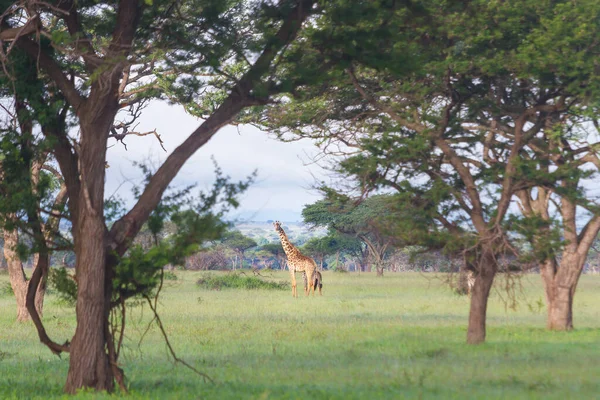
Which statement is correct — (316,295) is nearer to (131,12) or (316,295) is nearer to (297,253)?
(297,253)

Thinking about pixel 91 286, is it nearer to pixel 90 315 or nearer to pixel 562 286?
pixel 90 315

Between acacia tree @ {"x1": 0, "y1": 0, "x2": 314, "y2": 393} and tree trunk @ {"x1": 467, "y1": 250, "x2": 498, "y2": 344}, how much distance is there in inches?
257

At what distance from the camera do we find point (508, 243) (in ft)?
52.9

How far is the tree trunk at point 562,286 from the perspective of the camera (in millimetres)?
20109

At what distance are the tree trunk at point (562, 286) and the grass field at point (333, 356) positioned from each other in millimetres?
412

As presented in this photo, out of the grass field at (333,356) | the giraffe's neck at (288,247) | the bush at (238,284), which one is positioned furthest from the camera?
the bush at (238,284)

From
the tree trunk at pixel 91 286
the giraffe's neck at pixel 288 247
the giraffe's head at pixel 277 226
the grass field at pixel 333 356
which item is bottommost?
the grass field at pixel 333 356

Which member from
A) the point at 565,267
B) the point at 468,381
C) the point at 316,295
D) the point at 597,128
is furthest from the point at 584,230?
the point at 316,295

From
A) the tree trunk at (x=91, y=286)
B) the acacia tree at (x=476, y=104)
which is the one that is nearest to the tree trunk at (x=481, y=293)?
the acacia tree at (x=476, y=104)

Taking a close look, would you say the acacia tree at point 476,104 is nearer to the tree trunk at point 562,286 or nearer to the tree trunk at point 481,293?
the tree trunk at point 481,293

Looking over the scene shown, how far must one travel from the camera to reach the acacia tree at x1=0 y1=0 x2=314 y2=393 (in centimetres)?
1070

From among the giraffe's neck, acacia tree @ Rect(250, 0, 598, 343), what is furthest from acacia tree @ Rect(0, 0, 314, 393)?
the giraffe's neck

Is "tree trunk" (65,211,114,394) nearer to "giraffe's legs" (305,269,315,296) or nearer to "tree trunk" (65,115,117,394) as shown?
"tree trunk" (65,115,117,394)

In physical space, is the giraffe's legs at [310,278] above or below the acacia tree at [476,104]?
below
